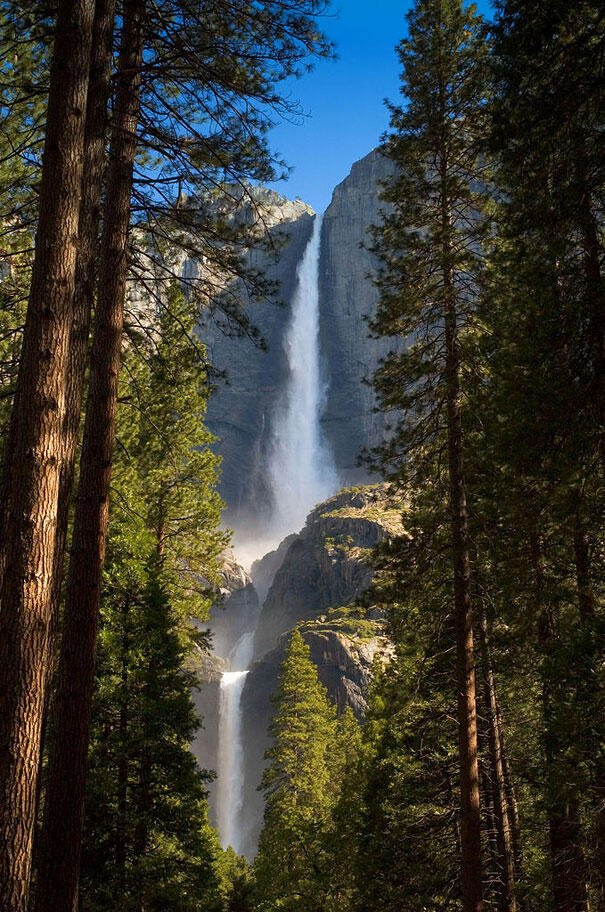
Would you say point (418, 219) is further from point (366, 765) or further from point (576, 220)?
point (366, 765)

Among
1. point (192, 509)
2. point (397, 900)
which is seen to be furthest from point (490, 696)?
point (192, 509)

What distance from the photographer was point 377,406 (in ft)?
28.9

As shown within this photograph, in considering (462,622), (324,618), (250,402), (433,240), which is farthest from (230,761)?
(250,402)

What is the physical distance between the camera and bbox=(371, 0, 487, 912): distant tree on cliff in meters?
8.58

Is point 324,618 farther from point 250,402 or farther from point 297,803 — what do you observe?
point 250,402

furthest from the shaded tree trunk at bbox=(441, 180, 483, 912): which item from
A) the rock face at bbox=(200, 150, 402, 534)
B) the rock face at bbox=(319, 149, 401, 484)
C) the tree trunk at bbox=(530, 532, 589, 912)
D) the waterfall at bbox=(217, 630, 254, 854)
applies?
the rock face at bbox=(200, 150, 402, 534)

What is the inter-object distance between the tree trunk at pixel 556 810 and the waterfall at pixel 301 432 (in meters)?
96.3

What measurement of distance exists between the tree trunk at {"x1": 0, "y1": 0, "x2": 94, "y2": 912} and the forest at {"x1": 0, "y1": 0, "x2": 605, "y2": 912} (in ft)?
Result: 0.05

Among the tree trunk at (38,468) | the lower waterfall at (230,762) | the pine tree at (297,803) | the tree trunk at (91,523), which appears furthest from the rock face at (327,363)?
the tree trunk at (38,468)

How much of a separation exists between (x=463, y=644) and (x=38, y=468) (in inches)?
220

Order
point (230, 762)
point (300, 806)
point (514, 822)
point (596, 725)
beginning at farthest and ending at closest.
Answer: point (230, 762) → point (300, 806) → point (514, 822) → point (596, 725)

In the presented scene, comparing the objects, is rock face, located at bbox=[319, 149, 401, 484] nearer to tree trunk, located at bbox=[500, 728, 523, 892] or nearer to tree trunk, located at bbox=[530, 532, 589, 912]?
tree trunk, located at bbox=[500, 728, 523, 892]

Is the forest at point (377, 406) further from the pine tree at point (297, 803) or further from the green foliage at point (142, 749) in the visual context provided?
the pine tree at point (297, 803)

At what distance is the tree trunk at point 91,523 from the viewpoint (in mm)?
4629
